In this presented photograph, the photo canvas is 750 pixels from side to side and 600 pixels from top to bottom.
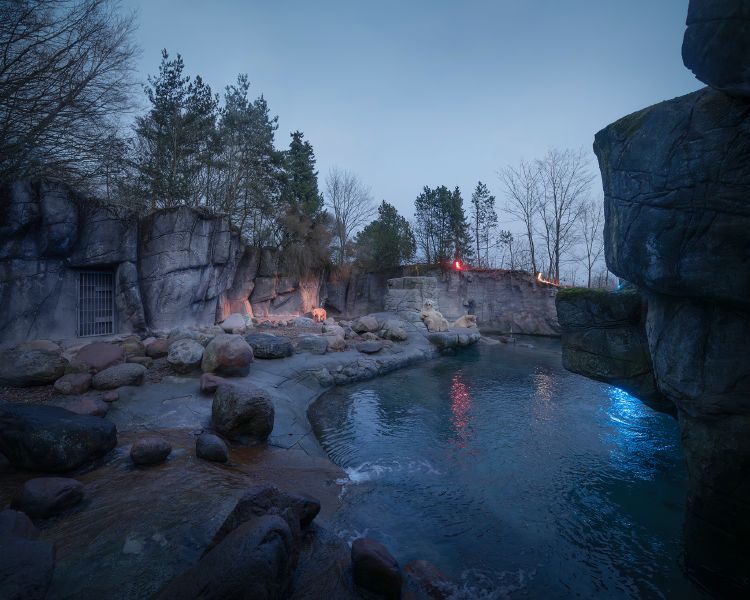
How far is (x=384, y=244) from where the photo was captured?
27109 millimetres

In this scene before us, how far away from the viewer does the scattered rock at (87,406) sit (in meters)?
6.07

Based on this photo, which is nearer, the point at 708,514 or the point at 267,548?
the point at 267,548

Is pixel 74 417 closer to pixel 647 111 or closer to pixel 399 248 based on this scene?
pixel 647 111

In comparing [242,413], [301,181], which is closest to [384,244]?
[301,181]

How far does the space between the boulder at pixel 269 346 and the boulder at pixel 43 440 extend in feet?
18.1

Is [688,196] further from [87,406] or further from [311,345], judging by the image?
[311,345]

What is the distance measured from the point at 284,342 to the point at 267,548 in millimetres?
8184

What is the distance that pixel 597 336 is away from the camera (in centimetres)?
546

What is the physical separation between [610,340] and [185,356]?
8.27m

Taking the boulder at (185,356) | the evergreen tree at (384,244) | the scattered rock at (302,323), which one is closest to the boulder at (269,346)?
the boulder at (185,356)

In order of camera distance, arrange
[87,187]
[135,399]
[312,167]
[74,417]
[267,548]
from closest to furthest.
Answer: [267,548] < [74,417] < [135,399] < [87,187] < [312,167]

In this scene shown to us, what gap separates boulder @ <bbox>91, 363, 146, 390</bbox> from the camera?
7.16 m

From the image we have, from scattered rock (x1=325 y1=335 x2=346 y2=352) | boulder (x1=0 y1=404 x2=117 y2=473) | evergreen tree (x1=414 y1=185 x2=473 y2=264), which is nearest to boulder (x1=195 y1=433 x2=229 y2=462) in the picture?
boulder (x1=0 y1=404 x2=117 y2=473)

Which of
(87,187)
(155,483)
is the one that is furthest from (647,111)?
(87,187)
